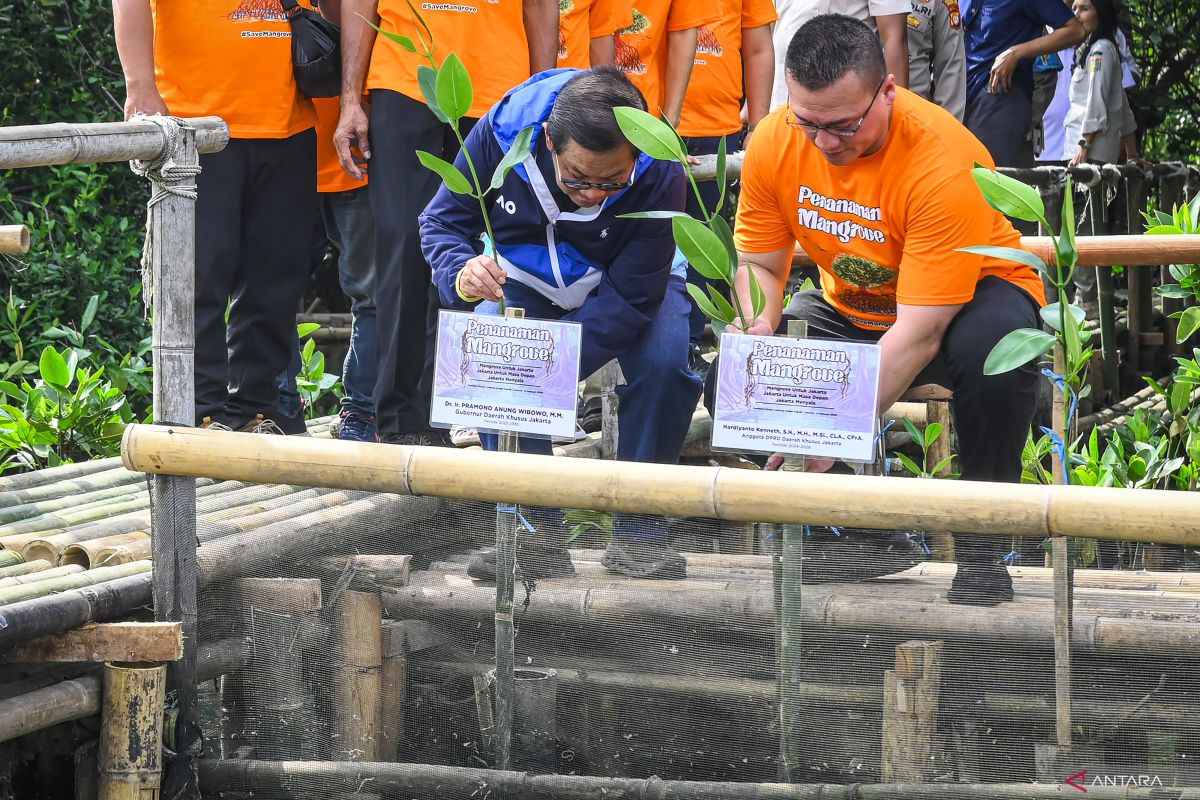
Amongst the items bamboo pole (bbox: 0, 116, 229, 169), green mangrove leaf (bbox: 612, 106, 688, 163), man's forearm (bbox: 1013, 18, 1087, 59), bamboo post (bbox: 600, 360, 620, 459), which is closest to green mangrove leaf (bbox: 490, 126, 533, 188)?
green mangrove leaf (bbox: 612, 106, 688, 163)

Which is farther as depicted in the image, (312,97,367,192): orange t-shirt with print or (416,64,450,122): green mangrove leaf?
(312,97,367,192): orange t-shirt with print

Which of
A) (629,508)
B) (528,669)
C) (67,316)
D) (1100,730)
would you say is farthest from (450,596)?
(67,316)

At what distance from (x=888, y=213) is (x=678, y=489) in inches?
40.3

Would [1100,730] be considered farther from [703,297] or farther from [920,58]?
[920,58]

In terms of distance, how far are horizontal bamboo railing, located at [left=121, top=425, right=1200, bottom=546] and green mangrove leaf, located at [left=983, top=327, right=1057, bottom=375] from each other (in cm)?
22

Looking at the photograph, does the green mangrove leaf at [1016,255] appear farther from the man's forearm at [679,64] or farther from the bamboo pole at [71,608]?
the man's forearm at [679,64]

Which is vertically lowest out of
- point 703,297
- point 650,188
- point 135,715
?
point 135,715

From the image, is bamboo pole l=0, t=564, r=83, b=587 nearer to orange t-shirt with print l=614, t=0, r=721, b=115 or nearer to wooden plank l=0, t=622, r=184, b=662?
wooden plank l=0, t=622, r=184, b=662

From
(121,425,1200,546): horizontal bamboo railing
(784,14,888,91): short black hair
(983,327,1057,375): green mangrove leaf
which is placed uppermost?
(784,14,888,91): short black hair

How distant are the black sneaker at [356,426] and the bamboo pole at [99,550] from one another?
3.26 feet

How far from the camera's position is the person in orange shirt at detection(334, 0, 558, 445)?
3.66m

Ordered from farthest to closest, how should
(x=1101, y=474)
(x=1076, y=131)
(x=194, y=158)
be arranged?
(x=1076, y=131) < (x=1101, y=474) < (x=194, y=158)

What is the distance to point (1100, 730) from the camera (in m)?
2.41

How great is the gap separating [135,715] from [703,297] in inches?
53.6
